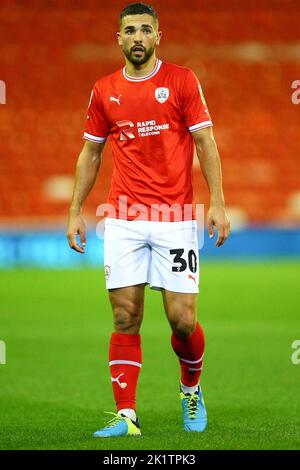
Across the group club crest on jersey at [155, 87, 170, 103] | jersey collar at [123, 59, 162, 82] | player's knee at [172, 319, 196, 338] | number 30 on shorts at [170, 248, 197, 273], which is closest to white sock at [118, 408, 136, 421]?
player's knee at [172, 319, 196, 338]

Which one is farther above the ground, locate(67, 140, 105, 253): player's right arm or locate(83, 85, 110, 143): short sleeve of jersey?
locate(83, 85, 110, 143): short sleeve of jersey

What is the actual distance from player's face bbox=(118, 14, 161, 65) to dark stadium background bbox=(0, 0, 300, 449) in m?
2.51

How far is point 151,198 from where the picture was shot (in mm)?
5102

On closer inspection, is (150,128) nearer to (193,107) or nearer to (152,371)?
(193,107)

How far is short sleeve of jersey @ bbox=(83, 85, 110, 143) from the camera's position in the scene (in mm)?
5230

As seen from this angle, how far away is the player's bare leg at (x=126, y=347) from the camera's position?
5.02 metres

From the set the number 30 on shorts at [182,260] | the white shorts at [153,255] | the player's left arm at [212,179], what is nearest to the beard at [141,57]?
the player's left arm at [212,179]

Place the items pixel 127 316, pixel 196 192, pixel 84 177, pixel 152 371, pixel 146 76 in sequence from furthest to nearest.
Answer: pixel 196 192 → pixel 152 371 → pixel 84 177 → pixel 146 76 → pixel 127 316

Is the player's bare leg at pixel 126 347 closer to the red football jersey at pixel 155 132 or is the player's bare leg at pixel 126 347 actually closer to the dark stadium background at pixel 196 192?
the red football jersey at pixel 155 132

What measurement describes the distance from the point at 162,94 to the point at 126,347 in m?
1.29

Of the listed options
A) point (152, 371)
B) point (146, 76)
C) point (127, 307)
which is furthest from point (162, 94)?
point (152, 371)

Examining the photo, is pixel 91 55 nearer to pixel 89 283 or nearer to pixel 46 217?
pixel 46 217

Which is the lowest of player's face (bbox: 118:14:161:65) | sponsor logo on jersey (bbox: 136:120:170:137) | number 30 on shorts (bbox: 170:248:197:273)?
number 30 on shorts (bbox: 170:248:197:273)

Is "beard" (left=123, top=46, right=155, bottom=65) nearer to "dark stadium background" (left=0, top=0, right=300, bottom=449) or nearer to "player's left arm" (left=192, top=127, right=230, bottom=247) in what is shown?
"player's left arm" (left=192, top=127, right=230, bottom=247)
